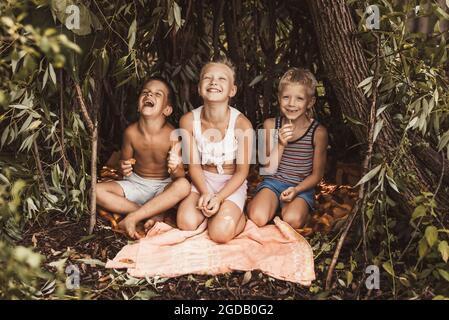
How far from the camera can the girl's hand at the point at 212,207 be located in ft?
9.00

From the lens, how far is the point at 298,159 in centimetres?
299

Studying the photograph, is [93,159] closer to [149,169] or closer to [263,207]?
[149,169]

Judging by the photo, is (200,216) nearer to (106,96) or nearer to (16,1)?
(106,96)

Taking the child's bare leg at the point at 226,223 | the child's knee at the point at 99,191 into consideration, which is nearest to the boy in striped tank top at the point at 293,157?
the child's bare leg at the point at 226,223

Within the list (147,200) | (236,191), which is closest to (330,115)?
(236,191)

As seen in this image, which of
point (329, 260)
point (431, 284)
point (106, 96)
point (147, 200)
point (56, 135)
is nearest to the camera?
point (431, 284)

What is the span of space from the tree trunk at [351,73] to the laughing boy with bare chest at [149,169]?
77cm

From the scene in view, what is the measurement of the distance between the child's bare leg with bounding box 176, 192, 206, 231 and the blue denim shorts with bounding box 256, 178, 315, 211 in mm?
333

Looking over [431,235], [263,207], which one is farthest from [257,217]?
[431,235]

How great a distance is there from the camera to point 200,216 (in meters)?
2.81

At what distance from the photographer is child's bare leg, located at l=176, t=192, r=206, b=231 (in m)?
2.77

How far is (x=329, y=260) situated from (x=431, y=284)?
0.40m

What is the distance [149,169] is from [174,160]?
20 centimetres

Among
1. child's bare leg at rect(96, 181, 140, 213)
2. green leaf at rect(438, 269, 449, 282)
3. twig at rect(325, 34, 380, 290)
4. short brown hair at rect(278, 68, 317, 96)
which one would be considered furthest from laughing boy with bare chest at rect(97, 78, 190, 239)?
green leaf at rect(438, 269, 449, 282)
